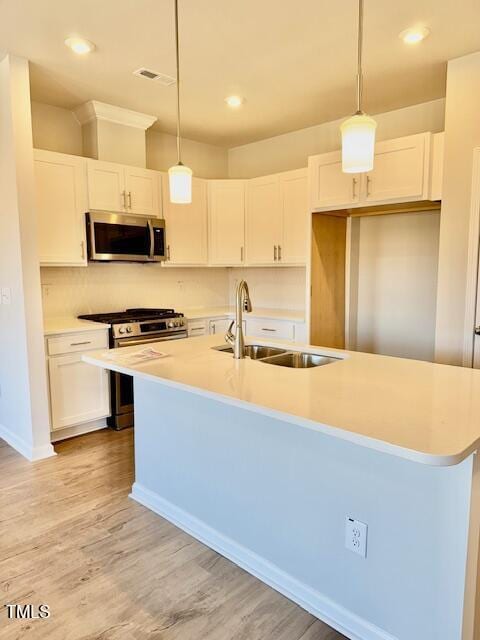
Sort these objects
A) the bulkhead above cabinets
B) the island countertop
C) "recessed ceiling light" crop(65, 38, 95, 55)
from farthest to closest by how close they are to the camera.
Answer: the bulkhead above cabinets < "recessed ceiling light" crop(65, 38, 95, 55) < the island countertop

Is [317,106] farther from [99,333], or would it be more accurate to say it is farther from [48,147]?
[99,333]

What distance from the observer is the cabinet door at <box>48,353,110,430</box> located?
132 inches

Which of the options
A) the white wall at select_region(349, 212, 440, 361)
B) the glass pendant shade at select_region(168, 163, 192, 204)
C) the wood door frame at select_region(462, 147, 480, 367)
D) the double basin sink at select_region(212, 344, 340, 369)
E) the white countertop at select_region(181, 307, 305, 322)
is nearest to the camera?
the glass pendant shade at select_region(168, 163, 192, 204)

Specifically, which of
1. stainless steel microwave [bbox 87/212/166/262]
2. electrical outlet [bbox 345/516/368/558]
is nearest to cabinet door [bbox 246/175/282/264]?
stainless steel microwave [bbox 87/212/166/262]

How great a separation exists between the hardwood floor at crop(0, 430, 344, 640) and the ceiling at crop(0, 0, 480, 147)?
2.74 meters

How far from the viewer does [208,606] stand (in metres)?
1.83

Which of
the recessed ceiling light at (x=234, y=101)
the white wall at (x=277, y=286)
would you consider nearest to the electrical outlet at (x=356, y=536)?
the white wall at (x=277, y=286)

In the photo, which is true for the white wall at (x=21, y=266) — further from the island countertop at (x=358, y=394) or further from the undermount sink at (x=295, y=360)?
the undermount sink at (x=295, y=360)

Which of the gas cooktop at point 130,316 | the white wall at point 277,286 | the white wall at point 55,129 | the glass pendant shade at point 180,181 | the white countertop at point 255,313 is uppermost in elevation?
the white wall at point 55,129

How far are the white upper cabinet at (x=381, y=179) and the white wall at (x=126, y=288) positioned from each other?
68.7 inches

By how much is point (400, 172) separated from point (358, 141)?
1550mm

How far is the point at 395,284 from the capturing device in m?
3.88

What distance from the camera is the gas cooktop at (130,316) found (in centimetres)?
372

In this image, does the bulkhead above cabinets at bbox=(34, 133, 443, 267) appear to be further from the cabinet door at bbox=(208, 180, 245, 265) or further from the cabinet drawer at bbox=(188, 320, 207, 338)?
the cabinet drawer at bbox=(188, 320, 207, 338)
